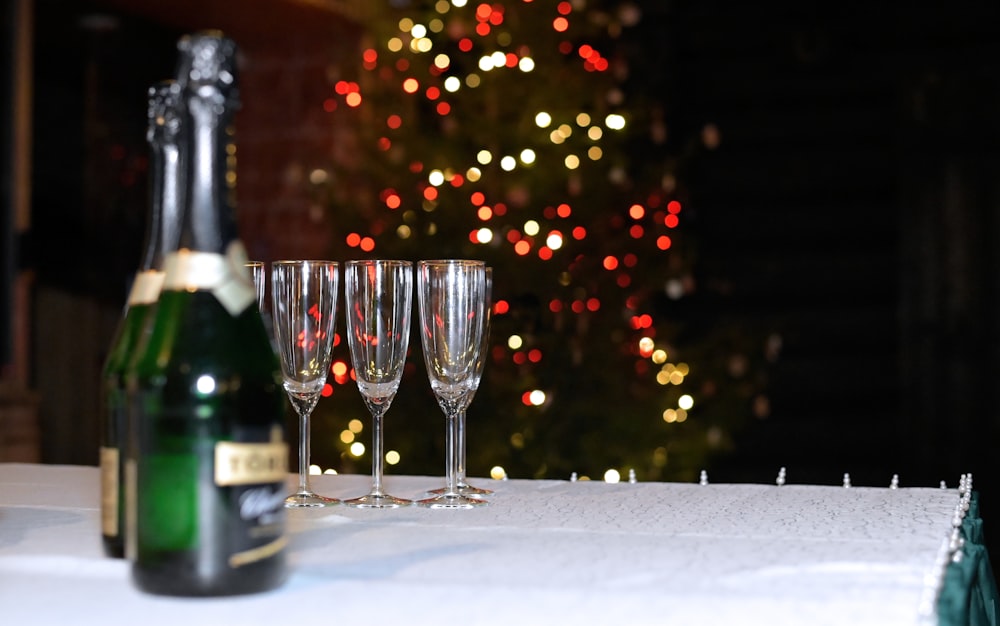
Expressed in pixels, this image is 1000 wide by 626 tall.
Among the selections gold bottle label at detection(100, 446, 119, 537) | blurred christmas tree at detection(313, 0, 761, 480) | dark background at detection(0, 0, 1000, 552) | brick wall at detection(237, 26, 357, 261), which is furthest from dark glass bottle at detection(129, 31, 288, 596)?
brick wall at detection(237, 26, 357, 261)

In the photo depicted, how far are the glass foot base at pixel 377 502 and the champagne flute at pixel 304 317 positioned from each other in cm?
11

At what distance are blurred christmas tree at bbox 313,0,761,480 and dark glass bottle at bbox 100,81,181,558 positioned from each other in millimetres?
2307

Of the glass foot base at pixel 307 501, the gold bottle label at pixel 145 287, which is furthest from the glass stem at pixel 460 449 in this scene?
the gold bottle label at pixel 145 287

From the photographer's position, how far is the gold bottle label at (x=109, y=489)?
0.79 metres

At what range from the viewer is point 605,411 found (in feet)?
10.6

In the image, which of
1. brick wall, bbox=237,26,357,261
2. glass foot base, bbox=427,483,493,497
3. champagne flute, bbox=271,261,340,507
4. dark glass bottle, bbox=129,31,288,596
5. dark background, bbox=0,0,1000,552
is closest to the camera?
dark glass bottle, bbox=129,31,288,596

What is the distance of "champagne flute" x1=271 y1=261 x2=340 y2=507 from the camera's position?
3.51 feet

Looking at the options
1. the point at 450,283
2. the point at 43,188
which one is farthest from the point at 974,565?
the point at 43,188

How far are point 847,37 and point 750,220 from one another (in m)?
0.65

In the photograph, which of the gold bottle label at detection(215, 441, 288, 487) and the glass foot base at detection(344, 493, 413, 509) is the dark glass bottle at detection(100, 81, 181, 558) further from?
the glass foot base at detection(344, 493, 413, 509)

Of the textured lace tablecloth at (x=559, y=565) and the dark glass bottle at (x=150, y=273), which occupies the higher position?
the dark glass bottle at (x=150, y=273)

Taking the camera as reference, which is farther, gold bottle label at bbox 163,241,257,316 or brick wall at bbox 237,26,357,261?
brick wall at bbox 237,26,357,261

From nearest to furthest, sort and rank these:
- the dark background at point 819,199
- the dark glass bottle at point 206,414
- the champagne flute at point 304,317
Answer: the dark glass bottle at point 206,414 < the champagne flute at point 304,317 < the dark background at point 819,199

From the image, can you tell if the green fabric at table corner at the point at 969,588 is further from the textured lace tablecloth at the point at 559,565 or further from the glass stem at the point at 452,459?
the glass stem at the point at 452,459
